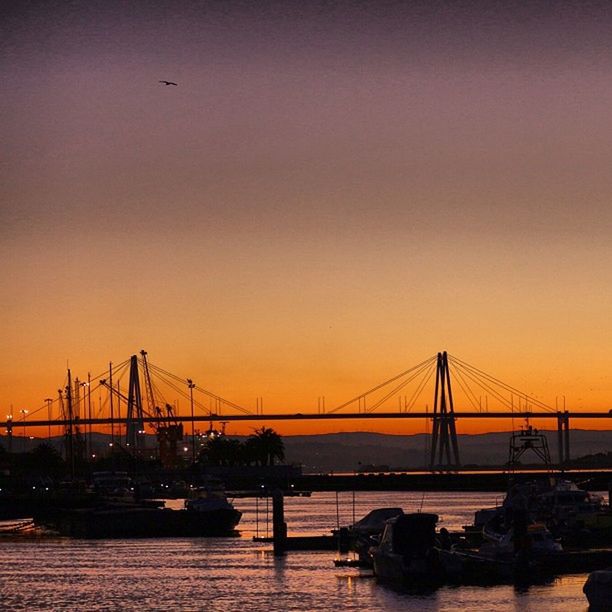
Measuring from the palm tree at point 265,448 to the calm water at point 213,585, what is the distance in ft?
356

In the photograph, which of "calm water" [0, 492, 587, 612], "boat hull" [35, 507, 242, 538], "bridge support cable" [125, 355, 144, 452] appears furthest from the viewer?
"bridge support cable" [125, 355, 144, 452]

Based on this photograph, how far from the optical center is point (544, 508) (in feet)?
164

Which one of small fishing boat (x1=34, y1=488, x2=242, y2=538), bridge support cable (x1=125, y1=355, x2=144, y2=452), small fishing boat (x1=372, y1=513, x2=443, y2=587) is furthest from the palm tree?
small fishing boat (x1=372, y1=513, x2=443, y2=587)

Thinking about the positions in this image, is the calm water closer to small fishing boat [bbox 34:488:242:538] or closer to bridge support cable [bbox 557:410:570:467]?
small fishing boat [bbox 34:488:242:538]

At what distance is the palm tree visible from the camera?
162 m

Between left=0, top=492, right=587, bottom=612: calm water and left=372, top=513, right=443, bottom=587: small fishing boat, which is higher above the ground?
left=372, top=513, right=443, bottom=587: small fishing boat

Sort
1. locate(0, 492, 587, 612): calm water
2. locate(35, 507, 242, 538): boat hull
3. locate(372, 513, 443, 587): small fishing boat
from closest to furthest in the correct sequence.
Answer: locate(0, 492, 587, 612): calm water
locate(372, 513, 443, 587): small fishing boat
locate(35, 507, 242, 538): boat hull

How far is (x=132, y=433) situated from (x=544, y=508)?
282 ft

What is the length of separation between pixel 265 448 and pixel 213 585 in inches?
4894

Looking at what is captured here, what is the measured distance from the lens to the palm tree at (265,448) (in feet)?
533

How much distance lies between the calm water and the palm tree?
10847 cm

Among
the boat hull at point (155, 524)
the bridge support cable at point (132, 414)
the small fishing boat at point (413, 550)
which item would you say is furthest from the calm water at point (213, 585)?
the bridge support cable at point (132, 414)

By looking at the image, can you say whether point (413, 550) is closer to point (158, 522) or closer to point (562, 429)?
point (158, 522)

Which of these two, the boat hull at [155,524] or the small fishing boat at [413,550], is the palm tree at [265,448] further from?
the small fishing boat at [413,550]
